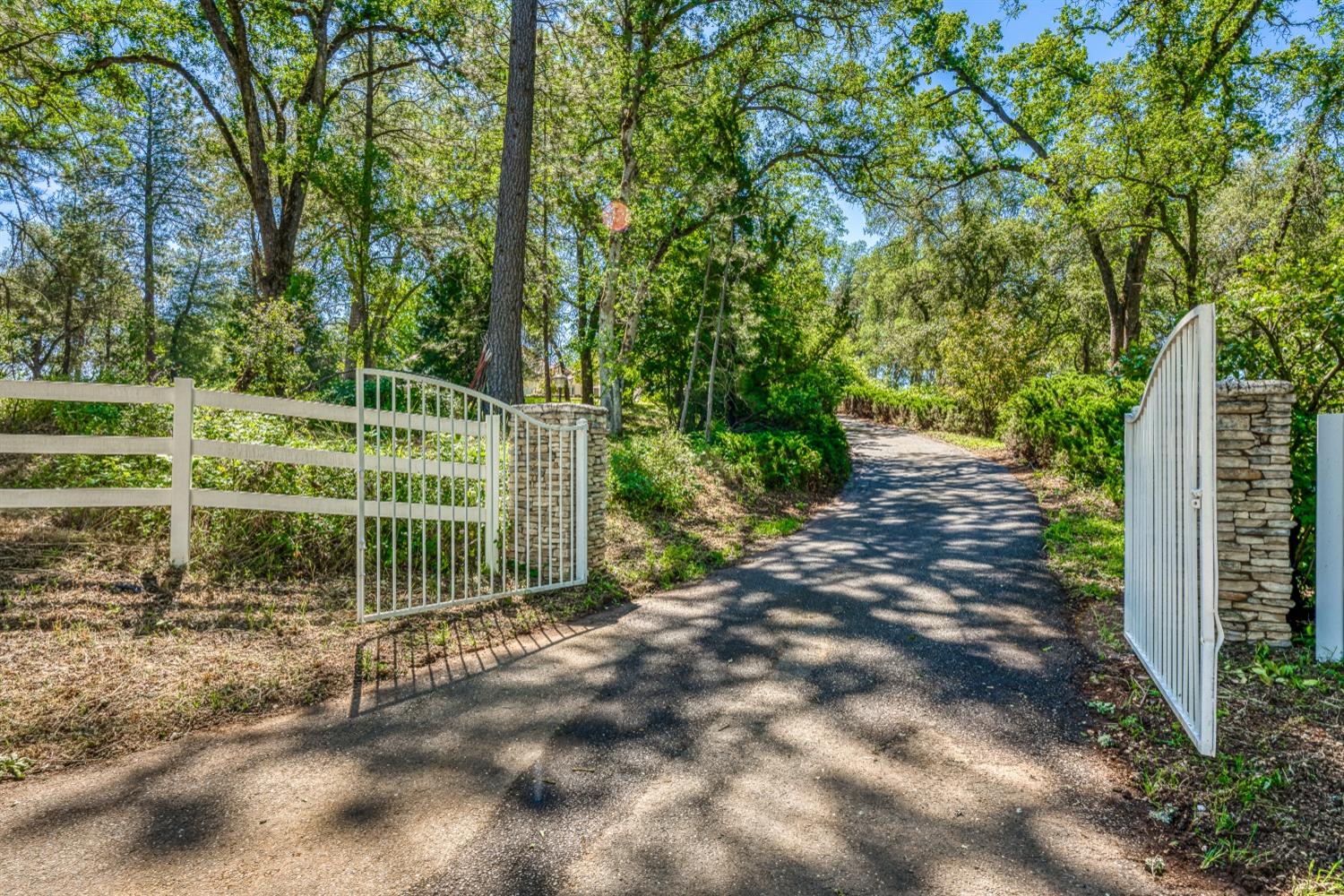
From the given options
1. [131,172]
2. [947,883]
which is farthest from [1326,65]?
[131,172]

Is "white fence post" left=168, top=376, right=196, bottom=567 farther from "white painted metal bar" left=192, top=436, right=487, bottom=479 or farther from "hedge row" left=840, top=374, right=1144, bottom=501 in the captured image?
"hedge row" left=840, top=374, right=1144, bottom=501

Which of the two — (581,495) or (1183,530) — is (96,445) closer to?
(581,495)

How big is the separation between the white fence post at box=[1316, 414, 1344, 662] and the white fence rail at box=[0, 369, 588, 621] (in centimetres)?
506

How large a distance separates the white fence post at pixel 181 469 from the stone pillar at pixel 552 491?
2.39m

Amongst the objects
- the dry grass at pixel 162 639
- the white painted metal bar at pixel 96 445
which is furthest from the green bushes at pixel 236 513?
the white painted metal bar at pixel 96 445

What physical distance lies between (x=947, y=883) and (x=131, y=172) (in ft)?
81.8

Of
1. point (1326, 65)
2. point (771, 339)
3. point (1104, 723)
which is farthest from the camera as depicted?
point (771, 339)

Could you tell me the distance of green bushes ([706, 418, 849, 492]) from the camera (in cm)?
1021

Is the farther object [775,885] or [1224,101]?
[1224,101]

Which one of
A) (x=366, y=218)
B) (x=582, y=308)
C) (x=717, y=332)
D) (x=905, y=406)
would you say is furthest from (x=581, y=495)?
(x=905, y=406)

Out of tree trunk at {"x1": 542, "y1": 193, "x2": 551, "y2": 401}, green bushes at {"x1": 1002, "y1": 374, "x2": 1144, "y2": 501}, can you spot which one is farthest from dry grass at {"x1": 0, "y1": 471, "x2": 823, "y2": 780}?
tree trunk at {"x1": 542, "y1": 193, "x2": 551, "y2": 401}

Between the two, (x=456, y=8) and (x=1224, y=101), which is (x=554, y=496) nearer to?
(x=456, y=8)

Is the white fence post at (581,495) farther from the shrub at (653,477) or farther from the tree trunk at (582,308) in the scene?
the tree trunk at (582,308)

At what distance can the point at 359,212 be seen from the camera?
10273 mm
